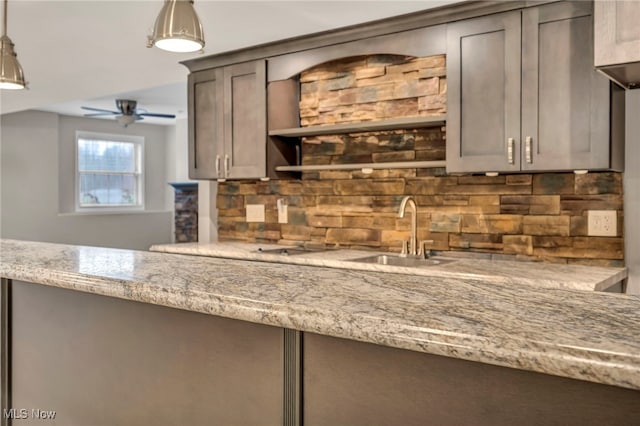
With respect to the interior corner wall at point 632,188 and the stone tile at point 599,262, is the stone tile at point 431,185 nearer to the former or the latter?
the stone tile at point 599,262

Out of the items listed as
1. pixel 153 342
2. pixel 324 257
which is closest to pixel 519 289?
pixel 153 342

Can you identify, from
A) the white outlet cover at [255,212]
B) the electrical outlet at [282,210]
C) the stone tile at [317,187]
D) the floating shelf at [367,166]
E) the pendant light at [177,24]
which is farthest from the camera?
the white outlet cover at [255,212]

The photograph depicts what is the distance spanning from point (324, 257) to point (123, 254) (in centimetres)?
159

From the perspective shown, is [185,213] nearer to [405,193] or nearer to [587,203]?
[405,193]

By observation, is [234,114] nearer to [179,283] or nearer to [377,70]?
[377,70]

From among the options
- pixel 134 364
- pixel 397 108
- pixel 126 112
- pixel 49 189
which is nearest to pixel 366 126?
pixel 397 108

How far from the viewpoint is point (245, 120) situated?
3.78 meters

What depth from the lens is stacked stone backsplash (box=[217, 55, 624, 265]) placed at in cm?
289

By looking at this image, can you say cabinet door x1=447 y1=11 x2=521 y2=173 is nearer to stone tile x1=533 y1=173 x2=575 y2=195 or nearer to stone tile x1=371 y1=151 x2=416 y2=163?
stone tile x1=533 y1=173 x2=575 y2=195

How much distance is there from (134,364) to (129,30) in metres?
2.59

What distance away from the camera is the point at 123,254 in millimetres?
1722

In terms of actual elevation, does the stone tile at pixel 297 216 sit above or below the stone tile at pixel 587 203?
below

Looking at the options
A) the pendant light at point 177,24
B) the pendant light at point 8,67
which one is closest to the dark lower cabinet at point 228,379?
the pendant light at point 177,24

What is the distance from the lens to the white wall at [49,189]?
25.1ft
